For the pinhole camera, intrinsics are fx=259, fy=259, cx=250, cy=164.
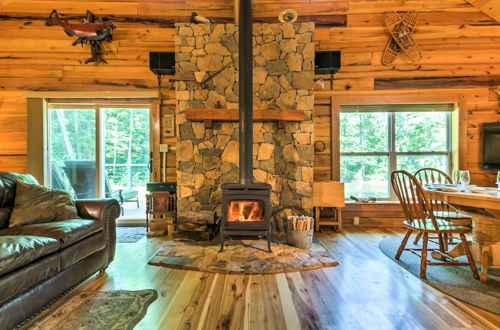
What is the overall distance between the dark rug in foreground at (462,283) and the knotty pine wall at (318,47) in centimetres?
226

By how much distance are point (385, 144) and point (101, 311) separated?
4.42 meters

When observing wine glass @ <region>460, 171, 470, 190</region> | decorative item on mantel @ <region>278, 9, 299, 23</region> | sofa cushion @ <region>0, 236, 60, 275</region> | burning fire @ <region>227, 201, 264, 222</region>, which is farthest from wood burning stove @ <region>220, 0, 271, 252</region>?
wine glass @ <region>460, 171, 470, 190</region>

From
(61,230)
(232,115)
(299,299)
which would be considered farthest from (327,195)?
(61,230)

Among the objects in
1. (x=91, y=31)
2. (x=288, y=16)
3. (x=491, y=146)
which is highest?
(x=288, y=16)

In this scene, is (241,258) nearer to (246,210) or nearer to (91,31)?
(246,210)

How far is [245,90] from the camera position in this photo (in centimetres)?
317

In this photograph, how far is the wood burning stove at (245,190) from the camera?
114 inches

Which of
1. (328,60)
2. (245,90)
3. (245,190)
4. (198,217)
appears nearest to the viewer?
(245,190)

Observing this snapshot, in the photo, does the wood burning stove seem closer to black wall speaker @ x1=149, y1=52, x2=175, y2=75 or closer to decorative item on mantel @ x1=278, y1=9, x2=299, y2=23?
decorative item on mantel @ x1=278, y1=9, x2=299, y2=23

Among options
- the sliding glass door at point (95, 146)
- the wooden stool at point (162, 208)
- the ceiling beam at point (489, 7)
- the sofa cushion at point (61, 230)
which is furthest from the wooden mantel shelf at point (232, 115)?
the ceiling beam at point (489, 7)

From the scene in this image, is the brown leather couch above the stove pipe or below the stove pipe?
below

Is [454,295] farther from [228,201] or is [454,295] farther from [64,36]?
[64,36]

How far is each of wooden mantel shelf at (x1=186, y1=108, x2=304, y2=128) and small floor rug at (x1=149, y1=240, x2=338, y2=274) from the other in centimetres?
164

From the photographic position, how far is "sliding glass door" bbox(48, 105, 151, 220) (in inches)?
170
